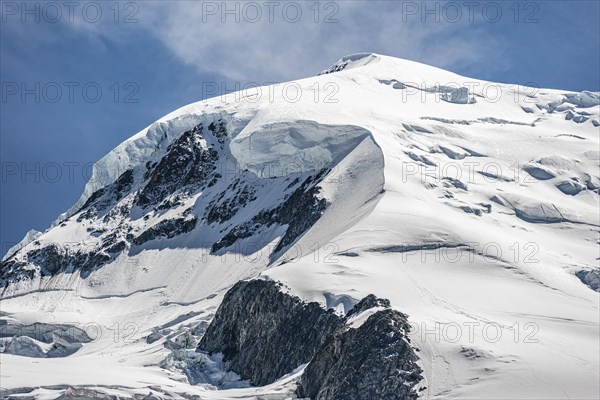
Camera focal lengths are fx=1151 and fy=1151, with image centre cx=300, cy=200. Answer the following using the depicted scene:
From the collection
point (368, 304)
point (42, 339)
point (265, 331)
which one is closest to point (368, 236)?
point (265, 331)

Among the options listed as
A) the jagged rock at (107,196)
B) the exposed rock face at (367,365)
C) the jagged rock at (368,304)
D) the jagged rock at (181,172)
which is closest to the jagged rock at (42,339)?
the jagged rock at (181,172)

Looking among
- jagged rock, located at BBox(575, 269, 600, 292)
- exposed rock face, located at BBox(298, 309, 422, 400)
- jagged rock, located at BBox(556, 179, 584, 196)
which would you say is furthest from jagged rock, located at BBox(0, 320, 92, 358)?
jagged rock, located at BBox(556, 179, 584, 196)

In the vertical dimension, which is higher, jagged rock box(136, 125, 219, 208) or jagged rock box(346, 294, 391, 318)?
jagged rock box(136, 125, 219, 208)

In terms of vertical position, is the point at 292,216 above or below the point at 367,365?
above

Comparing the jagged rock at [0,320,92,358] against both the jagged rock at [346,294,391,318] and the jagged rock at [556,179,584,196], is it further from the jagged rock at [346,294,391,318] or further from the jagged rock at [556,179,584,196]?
the jagged rock at [556,179,584,196]

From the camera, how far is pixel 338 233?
114 metres

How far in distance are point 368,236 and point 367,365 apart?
30.5m

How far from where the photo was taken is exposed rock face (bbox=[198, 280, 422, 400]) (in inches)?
3091

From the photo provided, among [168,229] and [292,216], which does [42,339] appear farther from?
[292,216]

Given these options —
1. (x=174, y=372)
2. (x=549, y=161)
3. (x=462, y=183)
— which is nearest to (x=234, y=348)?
(x=174, y=372)

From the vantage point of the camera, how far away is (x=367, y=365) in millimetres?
79312

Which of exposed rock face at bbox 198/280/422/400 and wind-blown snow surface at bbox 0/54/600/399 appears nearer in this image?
exposed rock face at bbox 198/280/422/400

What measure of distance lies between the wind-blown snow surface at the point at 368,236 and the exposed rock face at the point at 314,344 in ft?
5.38

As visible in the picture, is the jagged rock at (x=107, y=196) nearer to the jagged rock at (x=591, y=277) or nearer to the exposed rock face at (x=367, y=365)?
the jagged rock at (x=591, y=277)
